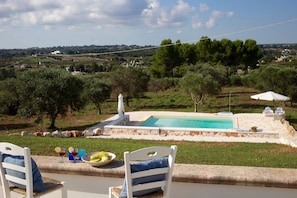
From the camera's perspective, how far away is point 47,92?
15.0 m

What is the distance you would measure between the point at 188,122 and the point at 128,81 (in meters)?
7.01

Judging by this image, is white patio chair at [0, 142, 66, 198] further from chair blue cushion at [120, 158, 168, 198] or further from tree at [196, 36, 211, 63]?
tree at [196, 36, 211, 63]

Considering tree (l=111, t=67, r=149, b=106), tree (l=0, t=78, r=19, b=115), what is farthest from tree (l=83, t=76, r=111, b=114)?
tree (l=0, t=78, r=19, b=115)

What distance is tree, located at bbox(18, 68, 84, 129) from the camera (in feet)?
49.3

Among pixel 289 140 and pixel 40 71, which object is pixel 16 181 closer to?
pixel 289 140

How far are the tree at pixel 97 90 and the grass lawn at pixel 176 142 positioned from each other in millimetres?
974

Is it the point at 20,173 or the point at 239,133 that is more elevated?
the point at 20,173

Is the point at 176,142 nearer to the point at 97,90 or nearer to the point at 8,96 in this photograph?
the point at 97,90

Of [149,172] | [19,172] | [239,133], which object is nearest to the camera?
[149,172]

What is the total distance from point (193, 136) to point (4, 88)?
1415 centimetres

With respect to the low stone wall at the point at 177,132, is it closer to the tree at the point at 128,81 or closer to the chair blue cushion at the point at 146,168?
the tree at the point at 128,81

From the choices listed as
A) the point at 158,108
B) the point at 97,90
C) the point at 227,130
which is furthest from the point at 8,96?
the point at 227,130

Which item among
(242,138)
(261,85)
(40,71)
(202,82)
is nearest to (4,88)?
(40,71)

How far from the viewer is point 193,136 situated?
13766mm
